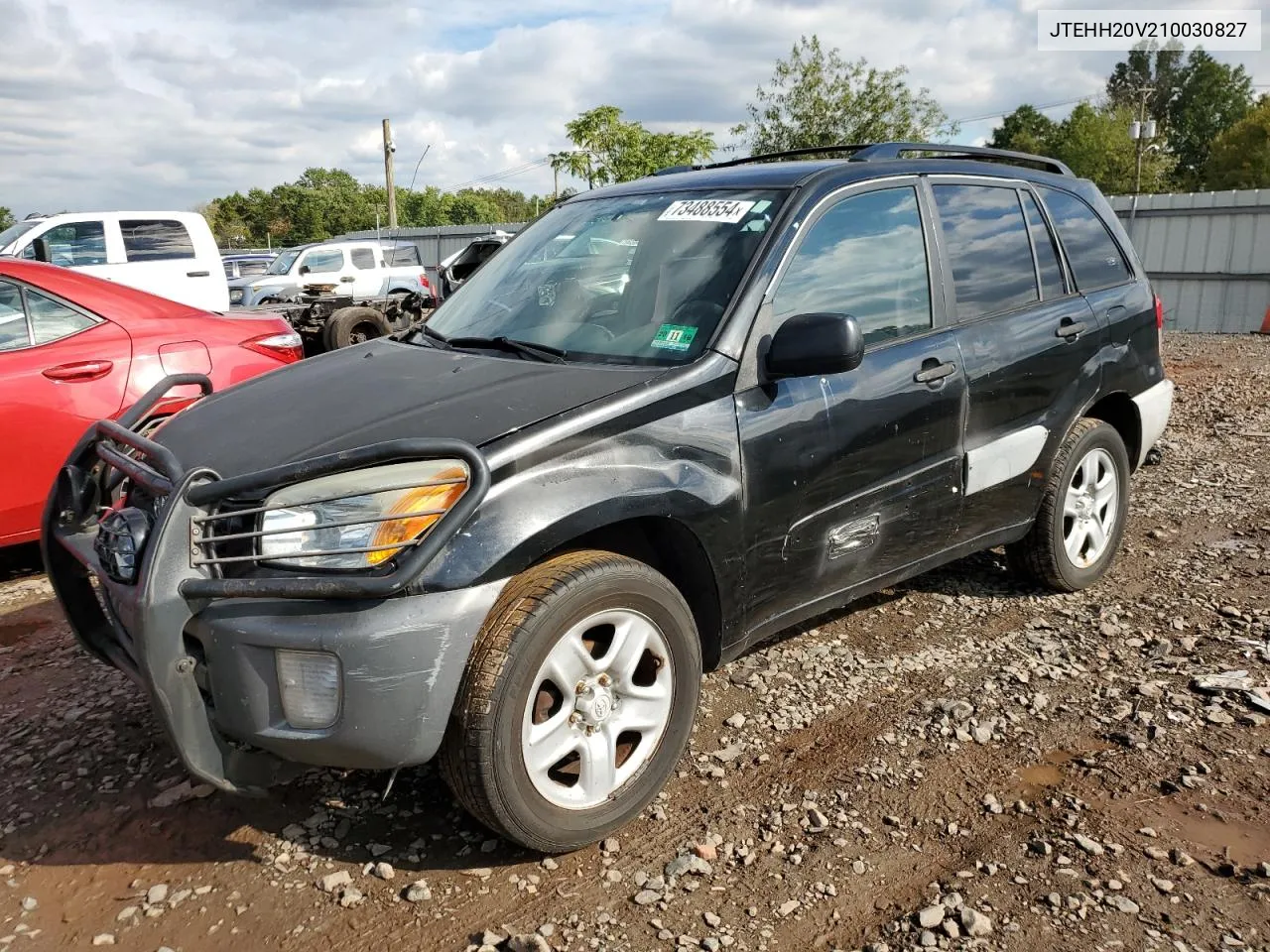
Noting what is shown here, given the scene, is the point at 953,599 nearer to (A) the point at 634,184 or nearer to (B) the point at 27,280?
(A) the point at 634,184

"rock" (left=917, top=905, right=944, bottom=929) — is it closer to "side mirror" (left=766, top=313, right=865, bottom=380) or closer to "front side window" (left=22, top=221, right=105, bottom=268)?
"side mirror" (left=766, top=313, right=865, bottom=380)

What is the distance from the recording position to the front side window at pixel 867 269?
3.22 meters

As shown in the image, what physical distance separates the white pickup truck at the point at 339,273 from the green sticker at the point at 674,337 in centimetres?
1671

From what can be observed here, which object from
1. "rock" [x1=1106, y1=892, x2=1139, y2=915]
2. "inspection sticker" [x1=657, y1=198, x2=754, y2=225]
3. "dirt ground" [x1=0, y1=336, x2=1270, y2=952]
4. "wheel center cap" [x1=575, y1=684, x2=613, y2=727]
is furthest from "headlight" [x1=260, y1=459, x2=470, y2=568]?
"rock" [x1=1106, y1=892, x2=1139, y2=915]

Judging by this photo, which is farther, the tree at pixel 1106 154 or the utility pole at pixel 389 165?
the tree at pixel 1106 154

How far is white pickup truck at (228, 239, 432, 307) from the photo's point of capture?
18938 millimetres

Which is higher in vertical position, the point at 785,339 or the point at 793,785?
the point at 785,339

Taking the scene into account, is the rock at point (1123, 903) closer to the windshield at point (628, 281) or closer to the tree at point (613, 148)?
the windshield at point (628, 281)

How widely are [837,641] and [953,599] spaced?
30.1 inches

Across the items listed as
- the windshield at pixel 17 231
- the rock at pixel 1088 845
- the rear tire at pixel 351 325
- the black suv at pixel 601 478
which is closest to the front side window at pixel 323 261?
the windshield at pixel 17 231

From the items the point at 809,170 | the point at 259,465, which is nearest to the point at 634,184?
the point at 809,170

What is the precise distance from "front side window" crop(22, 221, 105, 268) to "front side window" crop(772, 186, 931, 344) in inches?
404

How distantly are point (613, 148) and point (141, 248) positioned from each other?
15.4m

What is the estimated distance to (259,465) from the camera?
8.41 feet
